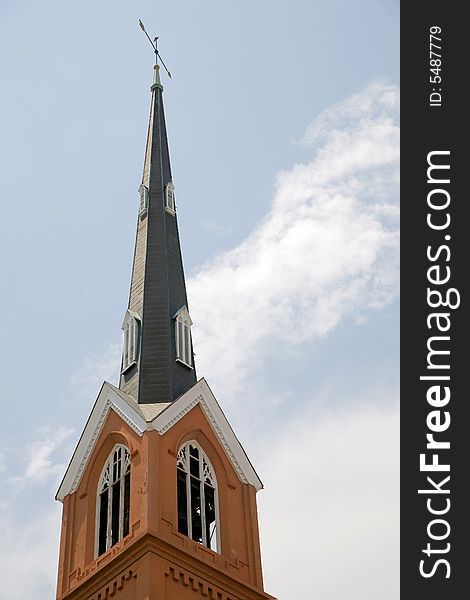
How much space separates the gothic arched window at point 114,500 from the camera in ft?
84.8

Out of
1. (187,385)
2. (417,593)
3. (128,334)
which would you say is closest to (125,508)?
(187,385)

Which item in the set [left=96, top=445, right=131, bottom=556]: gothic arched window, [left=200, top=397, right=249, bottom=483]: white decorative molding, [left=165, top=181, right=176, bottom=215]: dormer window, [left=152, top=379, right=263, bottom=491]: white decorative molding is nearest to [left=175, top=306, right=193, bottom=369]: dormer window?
[left=152, top=379, right=263, bottom=491]: white decorative molding

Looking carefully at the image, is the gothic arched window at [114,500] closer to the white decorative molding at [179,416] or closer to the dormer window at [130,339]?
the white decorative molding at [179,416]

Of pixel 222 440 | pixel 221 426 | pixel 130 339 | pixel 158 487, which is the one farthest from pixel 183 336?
pixel 158 487

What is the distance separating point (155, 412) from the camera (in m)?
27.5

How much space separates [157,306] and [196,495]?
21.6 feet

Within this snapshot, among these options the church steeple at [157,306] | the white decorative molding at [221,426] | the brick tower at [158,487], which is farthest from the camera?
the church steeple at [157,306]

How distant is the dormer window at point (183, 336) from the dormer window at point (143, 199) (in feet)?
16.7

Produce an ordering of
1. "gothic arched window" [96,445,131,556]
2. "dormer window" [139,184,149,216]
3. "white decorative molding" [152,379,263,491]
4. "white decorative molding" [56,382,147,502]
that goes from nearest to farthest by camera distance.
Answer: "gothic arched window" [96,445,131,556], "white decorative molding" [56,382,147,502], "white decorative molding" [152,379,263,491], "dormer window" [139,184,149,216]

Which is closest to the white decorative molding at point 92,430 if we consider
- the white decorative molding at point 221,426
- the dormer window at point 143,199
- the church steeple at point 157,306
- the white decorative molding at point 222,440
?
the church steeple at point 157,306

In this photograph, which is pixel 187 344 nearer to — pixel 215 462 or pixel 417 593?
pixel 215 462

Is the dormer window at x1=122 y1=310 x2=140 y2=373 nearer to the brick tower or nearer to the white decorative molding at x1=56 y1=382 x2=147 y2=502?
the brick tower

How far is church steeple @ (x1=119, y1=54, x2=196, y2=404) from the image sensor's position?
29.3 metres

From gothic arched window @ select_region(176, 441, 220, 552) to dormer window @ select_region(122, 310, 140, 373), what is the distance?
12.0 feet
